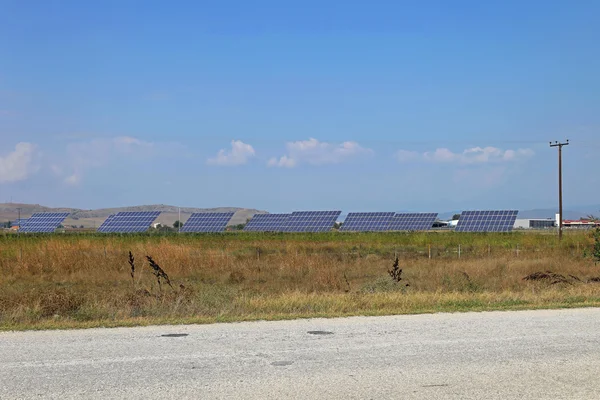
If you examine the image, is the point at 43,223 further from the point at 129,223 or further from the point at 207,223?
the point at 207,223

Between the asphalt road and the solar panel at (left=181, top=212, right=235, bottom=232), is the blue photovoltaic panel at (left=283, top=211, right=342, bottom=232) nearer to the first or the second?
the solar panel at (left=181, top=212, right=235, bottom=232)

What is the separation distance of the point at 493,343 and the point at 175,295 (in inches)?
242

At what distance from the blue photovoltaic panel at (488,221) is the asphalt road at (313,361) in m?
53.6

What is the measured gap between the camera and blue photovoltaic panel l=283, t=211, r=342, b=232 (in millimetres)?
65550

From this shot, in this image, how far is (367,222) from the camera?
71.8 metres

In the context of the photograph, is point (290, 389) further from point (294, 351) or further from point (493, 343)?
point (493, 343)

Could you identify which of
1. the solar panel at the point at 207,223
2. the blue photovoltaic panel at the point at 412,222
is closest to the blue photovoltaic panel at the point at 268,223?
the solar panel at the point at 207,223

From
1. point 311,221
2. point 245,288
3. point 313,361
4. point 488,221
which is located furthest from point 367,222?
A: point 313,361

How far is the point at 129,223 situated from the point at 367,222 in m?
24.3

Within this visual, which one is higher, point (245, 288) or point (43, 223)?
point (43, 223)

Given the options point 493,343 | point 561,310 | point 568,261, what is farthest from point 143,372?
point 568,261

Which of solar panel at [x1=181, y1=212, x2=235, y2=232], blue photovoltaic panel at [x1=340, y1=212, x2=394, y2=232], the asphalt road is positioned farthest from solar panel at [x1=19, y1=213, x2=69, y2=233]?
the asphalt road

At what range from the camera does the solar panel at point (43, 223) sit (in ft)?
222

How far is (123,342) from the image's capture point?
28.0ft
